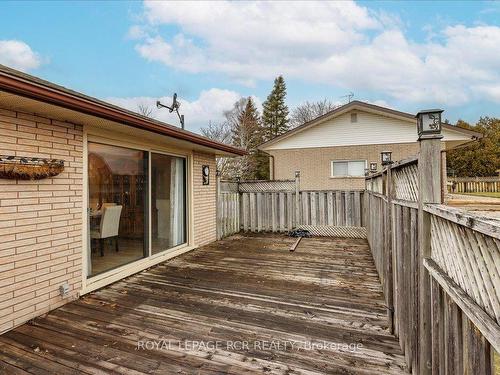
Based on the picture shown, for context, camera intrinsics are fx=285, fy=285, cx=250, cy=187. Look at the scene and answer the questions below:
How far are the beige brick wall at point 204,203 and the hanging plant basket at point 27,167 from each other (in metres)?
3.41

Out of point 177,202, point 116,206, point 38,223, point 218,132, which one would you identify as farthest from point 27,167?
point 218,132

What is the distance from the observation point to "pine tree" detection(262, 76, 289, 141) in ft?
99.7

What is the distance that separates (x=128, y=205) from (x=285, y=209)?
15.8ft

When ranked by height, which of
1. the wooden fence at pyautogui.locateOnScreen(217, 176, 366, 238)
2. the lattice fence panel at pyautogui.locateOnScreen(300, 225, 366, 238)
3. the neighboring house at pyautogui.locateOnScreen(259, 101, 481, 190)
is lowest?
the lattice fence panel at pyautogui.locateOnScreen(300, 225, 366, 238)

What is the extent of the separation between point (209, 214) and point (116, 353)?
4814 millimetres

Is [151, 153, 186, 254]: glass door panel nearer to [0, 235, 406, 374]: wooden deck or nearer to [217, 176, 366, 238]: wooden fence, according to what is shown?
Result: [0, 235, 406, 374]: wooden deck

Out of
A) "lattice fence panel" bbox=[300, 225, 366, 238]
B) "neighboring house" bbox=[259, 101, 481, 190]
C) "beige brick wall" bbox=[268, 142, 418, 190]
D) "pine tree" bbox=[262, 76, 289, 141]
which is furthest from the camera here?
"pine tree" bbox=[262, 76, 289, 141]

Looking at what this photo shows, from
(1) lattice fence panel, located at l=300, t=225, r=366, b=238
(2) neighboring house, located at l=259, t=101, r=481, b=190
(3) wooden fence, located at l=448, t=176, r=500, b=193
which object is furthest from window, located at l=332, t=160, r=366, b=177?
(3) wooden fence, located at l=448, t=176, r=500, b=193

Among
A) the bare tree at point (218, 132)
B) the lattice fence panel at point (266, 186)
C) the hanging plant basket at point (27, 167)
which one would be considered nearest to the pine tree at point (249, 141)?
the bare tree at point (218, 132)

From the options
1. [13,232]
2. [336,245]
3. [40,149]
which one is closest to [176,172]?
[40,149]

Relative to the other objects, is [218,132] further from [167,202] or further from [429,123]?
[429,123]

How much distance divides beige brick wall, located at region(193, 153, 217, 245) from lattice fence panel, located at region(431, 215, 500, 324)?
559 cm

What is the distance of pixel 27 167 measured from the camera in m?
3.02

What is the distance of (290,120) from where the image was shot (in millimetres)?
31500
